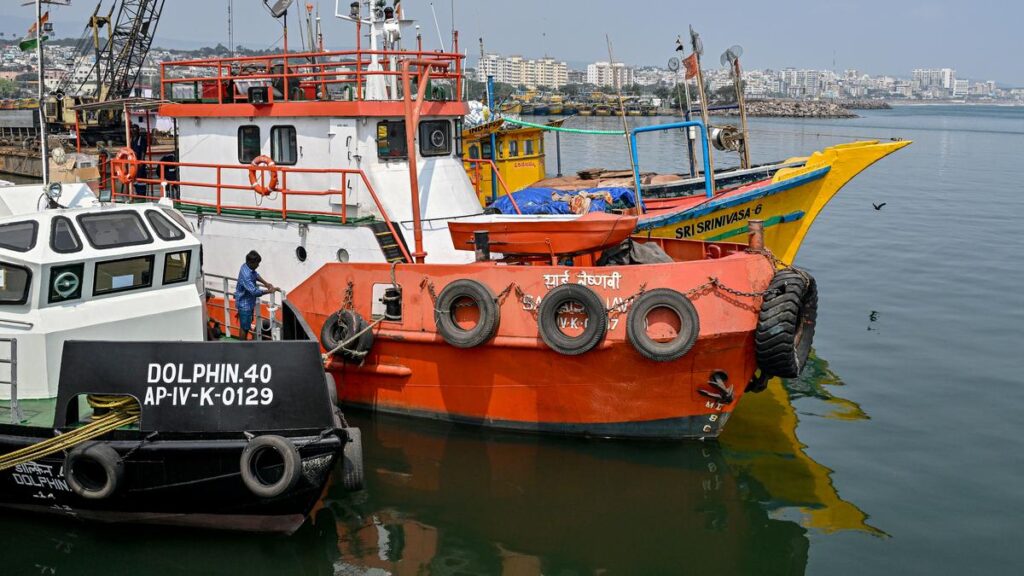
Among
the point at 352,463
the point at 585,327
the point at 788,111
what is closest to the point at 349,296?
the point at 585,327

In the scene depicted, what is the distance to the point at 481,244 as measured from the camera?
976 cm

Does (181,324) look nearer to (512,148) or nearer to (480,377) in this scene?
(480,377)

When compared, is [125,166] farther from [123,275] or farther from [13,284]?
[13,284]

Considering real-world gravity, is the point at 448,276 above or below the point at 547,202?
below

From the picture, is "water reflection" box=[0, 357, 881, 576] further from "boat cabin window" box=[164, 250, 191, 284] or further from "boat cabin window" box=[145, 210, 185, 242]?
"boat cabin window" box=[145, 210, 185, 242]

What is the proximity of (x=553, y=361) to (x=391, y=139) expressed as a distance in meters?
3.56

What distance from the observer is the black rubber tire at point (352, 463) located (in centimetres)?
779

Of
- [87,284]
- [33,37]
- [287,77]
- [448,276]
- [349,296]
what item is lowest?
[349,296]

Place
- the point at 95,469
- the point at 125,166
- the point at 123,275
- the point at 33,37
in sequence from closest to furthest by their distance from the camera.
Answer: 1. the point at 95,469
2. the point at 123,275
3. the point at 33,37
4. the point at 125,166

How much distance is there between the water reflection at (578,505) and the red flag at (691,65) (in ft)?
30.8

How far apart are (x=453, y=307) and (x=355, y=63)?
135 inches

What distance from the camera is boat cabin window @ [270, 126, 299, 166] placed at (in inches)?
449

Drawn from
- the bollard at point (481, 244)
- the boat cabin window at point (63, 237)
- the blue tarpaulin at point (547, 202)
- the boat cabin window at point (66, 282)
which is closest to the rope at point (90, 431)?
the boat cabin window at point (66, 282)

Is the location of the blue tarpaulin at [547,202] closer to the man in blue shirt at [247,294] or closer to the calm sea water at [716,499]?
the calm sea water at [716,499]
